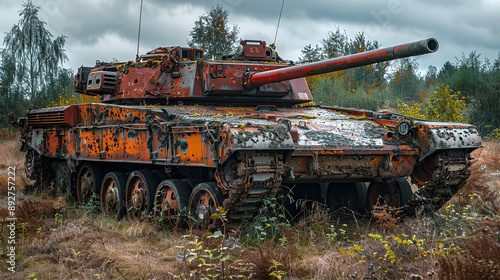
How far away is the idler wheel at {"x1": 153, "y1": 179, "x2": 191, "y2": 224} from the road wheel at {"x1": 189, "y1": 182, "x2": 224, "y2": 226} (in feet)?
0.50

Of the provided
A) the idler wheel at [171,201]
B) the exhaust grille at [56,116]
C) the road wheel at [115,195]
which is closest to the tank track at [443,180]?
the idler wheel at [171,201]

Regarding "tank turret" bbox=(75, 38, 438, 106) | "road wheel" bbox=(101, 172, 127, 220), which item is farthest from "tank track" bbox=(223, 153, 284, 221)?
"road wheel" bbox=(101, 172, 127, 220)

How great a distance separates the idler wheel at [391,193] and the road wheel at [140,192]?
352 centimetres

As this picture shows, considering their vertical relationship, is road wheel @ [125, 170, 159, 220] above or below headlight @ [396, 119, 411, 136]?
below

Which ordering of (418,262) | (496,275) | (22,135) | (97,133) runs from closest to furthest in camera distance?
(496,275), (418,262), (97,133), (22,135)

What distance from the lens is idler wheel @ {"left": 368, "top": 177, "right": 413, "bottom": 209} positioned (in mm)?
9250

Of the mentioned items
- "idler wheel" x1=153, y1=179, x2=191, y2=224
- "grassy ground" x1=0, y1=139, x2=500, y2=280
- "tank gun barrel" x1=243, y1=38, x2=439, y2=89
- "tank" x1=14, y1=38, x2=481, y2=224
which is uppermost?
"tank gun barrel" x1=243, y1=38, x2=439, y2=89

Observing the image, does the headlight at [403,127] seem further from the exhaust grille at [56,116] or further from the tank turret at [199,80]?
the exhaust grille at [56,116]

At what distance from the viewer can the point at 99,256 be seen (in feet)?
20.8

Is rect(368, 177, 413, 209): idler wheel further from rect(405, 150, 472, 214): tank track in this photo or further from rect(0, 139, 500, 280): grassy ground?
rect(0, 139, 500, 280): grassy ground

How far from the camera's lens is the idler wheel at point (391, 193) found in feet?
30.3

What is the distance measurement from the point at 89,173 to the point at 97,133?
4.72ft

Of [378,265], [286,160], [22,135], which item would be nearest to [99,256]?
[286,160]

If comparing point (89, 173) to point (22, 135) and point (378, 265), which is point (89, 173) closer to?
point (22, 135)
